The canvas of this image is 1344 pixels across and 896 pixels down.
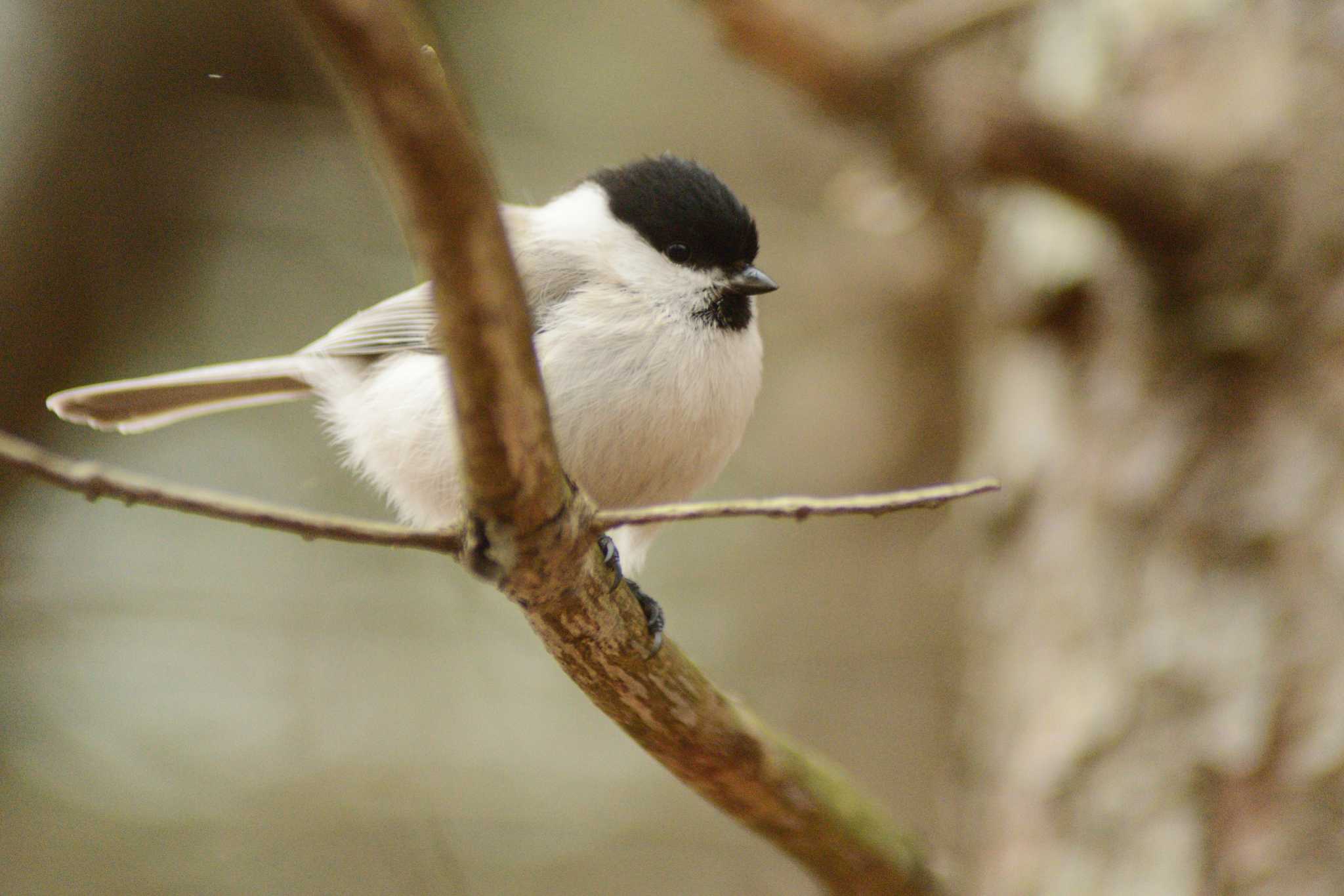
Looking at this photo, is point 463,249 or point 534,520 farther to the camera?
point 534,520

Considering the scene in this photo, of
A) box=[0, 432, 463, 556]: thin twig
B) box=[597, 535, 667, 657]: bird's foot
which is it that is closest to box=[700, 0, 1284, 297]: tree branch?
box=[597, 535, 667, 657]: bird's foot

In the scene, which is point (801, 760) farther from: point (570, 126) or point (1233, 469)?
point (570, 126)

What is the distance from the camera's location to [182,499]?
814mm

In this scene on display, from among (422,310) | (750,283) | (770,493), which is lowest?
(422,310)

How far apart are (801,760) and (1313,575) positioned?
0.92 metres

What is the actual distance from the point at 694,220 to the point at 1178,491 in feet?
3.38

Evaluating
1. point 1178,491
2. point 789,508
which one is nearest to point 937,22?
point 1178,491

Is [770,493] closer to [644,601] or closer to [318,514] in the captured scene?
[644,601]

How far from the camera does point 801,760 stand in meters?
1.54

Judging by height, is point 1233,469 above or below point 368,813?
above

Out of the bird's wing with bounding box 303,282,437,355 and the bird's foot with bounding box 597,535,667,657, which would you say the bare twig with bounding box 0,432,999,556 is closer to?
the bird's foot with bounding box 597,535,667,657

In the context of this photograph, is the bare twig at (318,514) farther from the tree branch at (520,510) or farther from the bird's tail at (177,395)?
the bird's tail at (177,395)

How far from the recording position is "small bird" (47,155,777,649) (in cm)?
171

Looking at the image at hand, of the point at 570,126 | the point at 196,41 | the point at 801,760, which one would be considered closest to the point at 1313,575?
the point at 801,760
